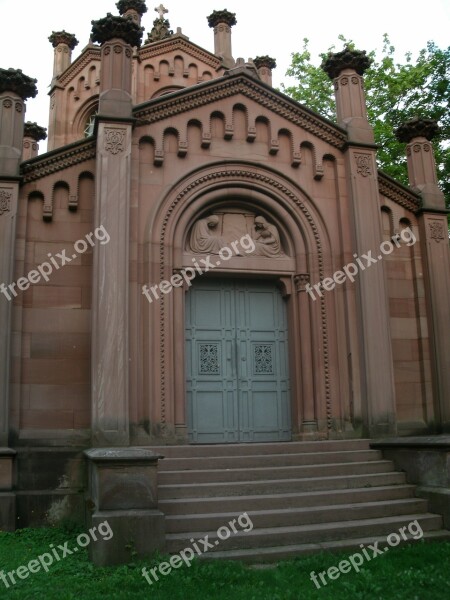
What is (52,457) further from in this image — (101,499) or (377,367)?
(377,367)

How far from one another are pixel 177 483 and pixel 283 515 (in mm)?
1658

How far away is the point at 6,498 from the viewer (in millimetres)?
9758

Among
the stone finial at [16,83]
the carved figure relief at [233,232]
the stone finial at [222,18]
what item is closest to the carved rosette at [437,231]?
the carved figure relief at [233,232]

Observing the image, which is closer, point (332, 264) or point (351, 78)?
point (332, 264)

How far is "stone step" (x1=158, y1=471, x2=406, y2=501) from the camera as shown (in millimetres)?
9078

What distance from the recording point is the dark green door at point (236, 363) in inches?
482

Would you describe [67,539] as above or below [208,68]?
below

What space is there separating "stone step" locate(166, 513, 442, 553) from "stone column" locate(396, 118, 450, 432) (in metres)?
→ 4.18

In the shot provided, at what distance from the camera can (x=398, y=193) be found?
13734mm

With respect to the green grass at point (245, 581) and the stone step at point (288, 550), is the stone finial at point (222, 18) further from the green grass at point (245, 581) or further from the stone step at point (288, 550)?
the green grass at point (245, 581)

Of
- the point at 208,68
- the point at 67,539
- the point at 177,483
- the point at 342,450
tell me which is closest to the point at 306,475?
the point at 342,450

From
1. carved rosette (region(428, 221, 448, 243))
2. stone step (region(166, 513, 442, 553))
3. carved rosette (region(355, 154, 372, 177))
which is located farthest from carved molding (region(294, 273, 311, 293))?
stone step (region(166, 513, 442, 553))

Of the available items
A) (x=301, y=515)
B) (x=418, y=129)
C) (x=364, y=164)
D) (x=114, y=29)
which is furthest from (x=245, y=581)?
(x=418, y=129)

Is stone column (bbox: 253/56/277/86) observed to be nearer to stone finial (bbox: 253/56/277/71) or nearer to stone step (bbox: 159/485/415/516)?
stone finial (bbox: 253/56/277/71)
